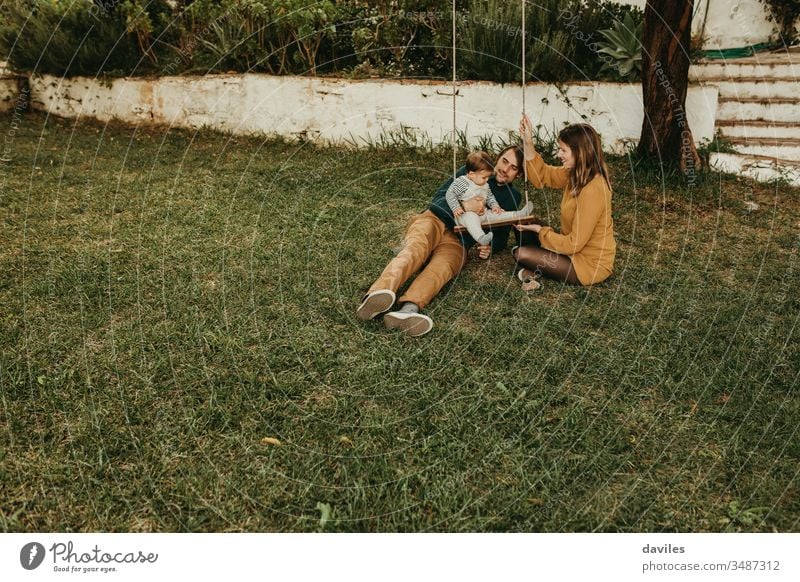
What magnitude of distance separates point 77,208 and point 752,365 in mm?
4882

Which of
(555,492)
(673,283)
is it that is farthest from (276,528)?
(673,283)

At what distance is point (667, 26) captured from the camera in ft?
18.5

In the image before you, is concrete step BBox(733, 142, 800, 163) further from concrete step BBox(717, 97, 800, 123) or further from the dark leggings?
the dark leggings

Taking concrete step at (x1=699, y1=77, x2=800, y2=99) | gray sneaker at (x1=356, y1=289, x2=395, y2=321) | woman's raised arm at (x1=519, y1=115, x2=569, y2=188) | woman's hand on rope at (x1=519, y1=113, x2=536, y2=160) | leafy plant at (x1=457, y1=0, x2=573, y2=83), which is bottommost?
gray sneaker at (x1=356, y1=289, x2=395, y2=321)

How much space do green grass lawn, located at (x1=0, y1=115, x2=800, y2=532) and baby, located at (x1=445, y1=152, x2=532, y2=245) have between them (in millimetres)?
390

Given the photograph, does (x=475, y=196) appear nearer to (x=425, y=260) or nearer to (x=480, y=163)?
(x=480, y=163)

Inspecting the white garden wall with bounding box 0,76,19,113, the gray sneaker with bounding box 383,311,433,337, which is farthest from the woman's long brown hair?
the white garden wall with bounding box 0,76,19,113

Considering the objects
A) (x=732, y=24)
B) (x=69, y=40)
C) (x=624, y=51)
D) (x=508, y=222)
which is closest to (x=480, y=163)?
(x=508, y=222)

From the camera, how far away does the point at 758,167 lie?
599cm

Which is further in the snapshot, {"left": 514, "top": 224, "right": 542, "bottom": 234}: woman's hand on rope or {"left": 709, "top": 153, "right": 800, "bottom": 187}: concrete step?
{"left": 709, "top": 153, "right": 800, "bottom": 187}: concrete step

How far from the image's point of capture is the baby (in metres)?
4.12

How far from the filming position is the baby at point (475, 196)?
13.5 feet
